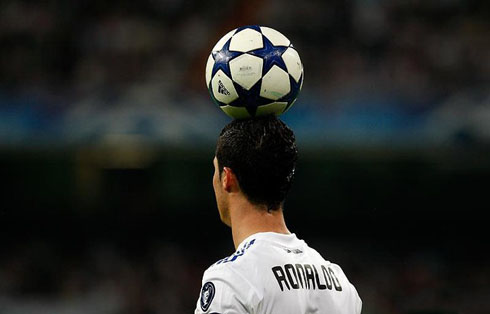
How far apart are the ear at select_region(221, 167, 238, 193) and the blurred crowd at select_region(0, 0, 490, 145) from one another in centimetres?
725

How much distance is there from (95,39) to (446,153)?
15.7ft

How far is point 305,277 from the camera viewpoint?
3.04 meters

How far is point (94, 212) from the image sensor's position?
1081cm

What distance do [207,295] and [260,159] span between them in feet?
1.74

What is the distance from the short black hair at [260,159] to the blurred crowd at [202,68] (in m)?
7.21

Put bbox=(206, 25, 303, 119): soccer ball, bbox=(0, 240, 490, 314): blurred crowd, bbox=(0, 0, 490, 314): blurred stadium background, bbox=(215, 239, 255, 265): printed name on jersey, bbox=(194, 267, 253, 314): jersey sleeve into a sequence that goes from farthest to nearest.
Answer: bbox=(0, 240, 490, 314): blurred crowd
bbox=(0, 0, 490, 314): blurred stadium background
bbox=(206, 25, 303, 119): soccer ball
bbox=(215, 239, 255, 265): printed name on jersey
bbox=(194, 267, 253, 314): jersey sleeve

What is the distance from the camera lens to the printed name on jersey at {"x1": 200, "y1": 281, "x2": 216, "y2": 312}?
9.33 ft

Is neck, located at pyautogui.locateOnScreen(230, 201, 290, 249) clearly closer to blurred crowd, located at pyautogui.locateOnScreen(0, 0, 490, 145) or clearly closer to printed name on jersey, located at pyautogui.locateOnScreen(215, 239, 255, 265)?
printed name on jersey, located at pyautogui.locateOnScreen(215, 239, 255, 265)

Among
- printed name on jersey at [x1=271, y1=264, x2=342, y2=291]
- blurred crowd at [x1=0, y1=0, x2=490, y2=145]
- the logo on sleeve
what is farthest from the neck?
blurred crowd at [x1=0, y1=0, x2=490, y2=145]

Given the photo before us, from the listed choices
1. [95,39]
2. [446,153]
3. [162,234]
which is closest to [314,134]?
[446,153]

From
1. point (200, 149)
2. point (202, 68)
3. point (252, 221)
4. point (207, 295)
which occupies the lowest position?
point (200, 149)

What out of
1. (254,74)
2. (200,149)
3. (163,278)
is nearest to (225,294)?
(254,74)

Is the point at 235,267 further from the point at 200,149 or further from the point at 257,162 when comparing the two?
the point at 200,149

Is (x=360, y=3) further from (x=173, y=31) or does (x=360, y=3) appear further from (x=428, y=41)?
(x=173, y=31)
